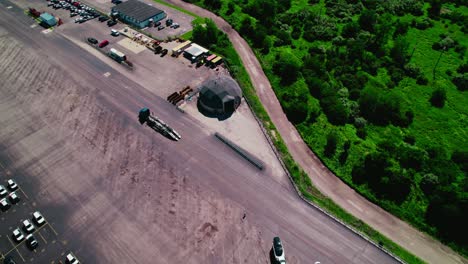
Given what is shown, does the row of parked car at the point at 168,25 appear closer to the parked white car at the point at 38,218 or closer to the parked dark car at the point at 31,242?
the parked white car at the point at 38,218

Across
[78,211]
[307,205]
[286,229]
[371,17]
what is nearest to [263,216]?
[286,229]

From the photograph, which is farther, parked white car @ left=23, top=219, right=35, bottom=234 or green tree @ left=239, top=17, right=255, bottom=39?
green tree @ left=239, top=17, right=255, bottom=39

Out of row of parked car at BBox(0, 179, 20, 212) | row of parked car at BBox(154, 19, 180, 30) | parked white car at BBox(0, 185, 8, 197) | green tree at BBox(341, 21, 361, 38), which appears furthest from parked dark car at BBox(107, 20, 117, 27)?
green tree at BBox(341, 21, 361, 38)

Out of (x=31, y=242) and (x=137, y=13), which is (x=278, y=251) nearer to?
(x=31, y=242)

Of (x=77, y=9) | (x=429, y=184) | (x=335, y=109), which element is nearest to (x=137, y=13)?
(x=77, y=9)

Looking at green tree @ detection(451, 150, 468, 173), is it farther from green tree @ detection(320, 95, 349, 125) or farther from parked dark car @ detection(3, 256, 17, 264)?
parked dark car @ detection(3, 256, 17, 264)

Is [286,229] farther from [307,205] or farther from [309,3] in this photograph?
[309,3]
